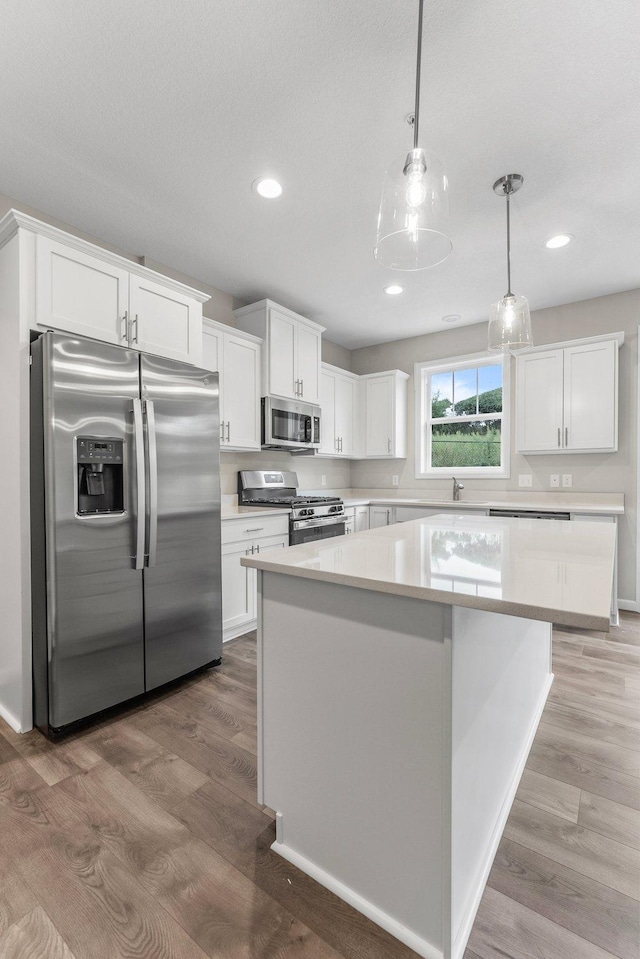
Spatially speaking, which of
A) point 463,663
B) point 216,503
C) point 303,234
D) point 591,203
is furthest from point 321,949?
point 591,203

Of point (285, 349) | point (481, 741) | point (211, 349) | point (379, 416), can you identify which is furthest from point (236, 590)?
point (379, 416)

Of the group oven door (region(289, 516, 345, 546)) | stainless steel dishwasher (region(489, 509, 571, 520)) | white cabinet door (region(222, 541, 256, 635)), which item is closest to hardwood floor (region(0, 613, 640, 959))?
white cabinet door (region(222, 541, 256, 635))

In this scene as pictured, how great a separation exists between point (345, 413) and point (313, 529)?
169cm

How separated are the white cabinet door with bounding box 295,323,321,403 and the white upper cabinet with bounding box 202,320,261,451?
0.49m

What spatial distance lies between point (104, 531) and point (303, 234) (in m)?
2.20

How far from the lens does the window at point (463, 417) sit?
4621 mm

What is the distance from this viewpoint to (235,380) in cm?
359

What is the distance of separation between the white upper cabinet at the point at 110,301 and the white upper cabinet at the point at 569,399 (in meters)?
2.98

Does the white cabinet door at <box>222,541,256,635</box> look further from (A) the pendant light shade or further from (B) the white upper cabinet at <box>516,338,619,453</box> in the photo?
(B) the white upper cabinet at <box>516,338,619,453</box>

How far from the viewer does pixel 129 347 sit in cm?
245

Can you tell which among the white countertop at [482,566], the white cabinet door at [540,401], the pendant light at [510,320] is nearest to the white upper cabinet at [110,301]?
the white countertop at [482,566]

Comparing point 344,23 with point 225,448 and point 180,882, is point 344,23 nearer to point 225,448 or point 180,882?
point 225,448

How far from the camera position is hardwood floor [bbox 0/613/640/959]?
116 centimetres

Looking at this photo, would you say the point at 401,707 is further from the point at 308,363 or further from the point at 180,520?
the point at 308,363
